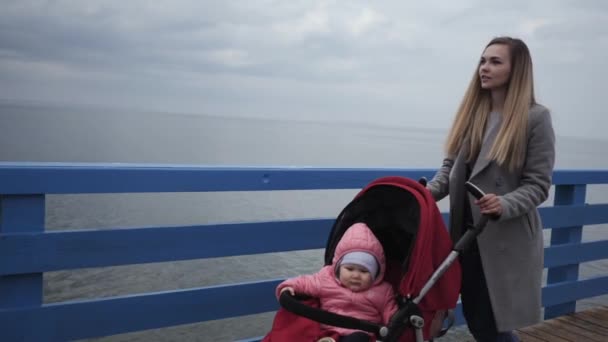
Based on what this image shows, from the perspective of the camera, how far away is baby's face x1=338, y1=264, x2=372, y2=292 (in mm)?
2170

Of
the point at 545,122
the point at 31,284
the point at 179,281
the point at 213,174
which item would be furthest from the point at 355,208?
the point at 179,281

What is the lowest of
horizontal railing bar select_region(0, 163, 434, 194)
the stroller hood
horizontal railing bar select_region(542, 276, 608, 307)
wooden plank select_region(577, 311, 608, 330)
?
wooden plank select_region(577, 311, 608, 330)

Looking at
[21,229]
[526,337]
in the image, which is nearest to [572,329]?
[526,337]


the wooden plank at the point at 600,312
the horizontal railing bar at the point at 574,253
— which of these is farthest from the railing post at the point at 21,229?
the wooden plank at the point at 600,312

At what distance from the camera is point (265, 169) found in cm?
273

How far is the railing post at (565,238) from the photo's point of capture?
4.00 m

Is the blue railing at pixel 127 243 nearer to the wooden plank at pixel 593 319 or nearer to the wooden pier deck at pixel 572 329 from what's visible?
the wooden pier deck at pixel 572 329

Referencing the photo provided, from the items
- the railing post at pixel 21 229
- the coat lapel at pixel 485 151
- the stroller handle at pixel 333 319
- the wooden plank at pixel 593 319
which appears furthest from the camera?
the wooden plank at pixel 593 319

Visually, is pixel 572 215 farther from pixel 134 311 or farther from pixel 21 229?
pixel 21 229

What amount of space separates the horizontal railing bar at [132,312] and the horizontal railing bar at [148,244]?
0.19m

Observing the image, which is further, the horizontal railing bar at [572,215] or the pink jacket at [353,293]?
the horizontal railing bar at [572,215]

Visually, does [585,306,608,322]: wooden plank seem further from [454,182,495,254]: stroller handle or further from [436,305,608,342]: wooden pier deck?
[454,182,495,254]: stroller handle

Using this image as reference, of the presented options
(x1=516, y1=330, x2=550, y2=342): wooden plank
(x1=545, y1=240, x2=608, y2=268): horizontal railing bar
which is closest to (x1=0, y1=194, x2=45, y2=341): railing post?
(x1=516, y1=330, x2=550, y2=342): wooden plank

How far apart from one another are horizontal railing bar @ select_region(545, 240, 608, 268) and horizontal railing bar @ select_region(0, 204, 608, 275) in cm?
191
